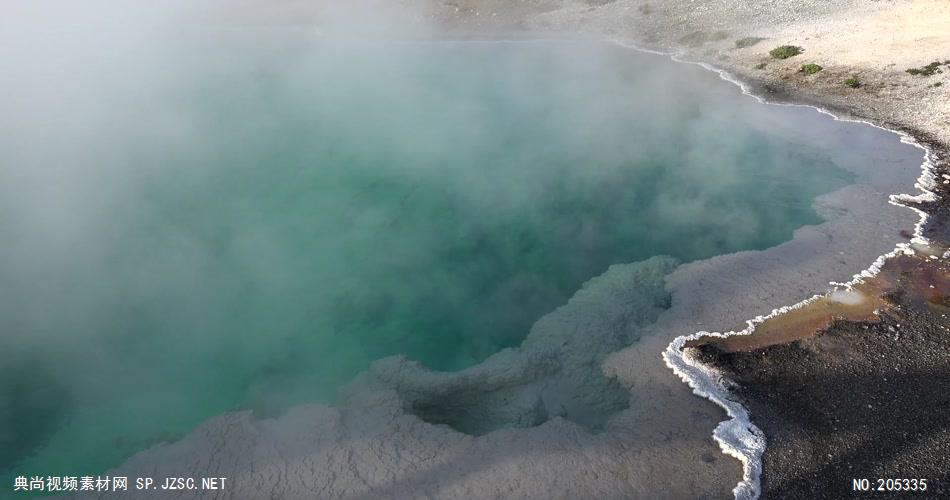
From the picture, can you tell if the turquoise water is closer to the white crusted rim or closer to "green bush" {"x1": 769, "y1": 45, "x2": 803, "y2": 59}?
the white crusted rim

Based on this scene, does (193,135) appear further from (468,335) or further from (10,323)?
(468,335)

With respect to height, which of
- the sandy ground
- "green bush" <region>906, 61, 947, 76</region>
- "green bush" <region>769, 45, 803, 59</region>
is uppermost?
"green bush" <region>769, 45, 803, 59</region>

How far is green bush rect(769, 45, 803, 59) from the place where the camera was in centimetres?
1680

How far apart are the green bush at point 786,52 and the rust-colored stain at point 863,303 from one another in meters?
9.49

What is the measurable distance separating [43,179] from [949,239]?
1779 cm

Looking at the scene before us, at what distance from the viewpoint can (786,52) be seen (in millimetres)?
16859

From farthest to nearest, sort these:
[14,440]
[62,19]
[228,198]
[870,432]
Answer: [62,19]
[228,198]
[14,440]
[870,432]

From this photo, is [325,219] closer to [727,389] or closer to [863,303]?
[727,389]

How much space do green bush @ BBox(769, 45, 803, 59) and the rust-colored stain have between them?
9.49 m

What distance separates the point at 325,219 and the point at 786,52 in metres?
13.8

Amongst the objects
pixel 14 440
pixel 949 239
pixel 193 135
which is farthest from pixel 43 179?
pixel 949 239

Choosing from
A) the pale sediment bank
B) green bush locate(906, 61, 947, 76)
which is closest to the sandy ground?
the pale sediment bank

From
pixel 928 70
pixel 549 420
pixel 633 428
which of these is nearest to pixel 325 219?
pixel 549 420

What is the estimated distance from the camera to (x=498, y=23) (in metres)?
22.3
